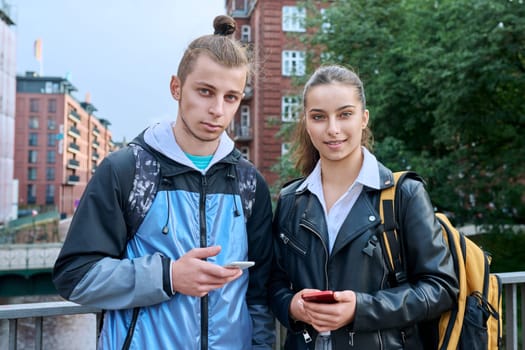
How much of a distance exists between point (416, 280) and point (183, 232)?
3.03 feet

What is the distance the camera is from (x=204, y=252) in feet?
5.55

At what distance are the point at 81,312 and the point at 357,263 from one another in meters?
1.39

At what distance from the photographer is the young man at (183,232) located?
1.74 m

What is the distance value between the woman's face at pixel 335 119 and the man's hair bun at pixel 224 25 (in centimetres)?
43

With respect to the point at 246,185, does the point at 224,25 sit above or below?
above

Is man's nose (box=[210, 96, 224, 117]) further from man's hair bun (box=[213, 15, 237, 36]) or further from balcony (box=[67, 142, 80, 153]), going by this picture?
balcony (box=[67, 142, 80, 153])

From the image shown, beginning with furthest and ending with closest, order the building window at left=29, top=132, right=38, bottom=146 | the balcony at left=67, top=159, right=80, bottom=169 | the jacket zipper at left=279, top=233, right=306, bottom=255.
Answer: the balcony at left=67, top=159, right=80, bottom=169 < the building window at left=29, top=132, right=38, bottom=146 < the jacket zipper at left=279, top=233, right=306, bottom=255

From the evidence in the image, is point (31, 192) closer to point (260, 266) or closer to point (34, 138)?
point (34, 138)

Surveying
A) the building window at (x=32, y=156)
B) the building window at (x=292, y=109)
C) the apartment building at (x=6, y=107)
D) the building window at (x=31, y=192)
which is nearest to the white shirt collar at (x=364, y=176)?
the building window at (x=292, y=109)

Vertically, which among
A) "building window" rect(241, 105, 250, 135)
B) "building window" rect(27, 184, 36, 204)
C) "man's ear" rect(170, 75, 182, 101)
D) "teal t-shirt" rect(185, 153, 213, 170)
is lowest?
"building window" rect(27, 184, 36, 204)

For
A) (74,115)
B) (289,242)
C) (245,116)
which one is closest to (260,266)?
(289,242)

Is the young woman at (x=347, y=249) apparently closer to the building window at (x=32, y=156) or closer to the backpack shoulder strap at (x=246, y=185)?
the backpack shoulder strap at (x=246, y=185)

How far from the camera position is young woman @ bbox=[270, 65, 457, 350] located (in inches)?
71.6

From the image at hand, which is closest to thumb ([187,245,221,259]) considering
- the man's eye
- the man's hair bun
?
the man's eye
